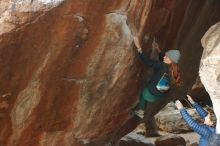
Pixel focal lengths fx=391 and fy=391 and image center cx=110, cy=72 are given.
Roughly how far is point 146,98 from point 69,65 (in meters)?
2.19

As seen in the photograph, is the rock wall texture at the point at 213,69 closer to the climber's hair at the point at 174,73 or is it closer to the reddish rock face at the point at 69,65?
the climber's hair at the point at 174,73

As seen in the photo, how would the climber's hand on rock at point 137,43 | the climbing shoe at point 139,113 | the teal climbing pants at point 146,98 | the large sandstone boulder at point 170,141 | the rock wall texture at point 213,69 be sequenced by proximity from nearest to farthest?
the rock wall texture at point 213,69 < the climber's hand on rock at point 137,43 < the teal climbing pants at point 146,98 < the climbing shoe at point 139,113 < the large sandstone boulder at point 170,141

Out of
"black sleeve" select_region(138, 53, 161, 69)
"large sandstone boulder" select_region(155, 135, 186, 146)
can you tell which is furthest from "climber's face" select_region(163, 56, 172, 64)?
"large sandstone boulder" select_region(155, 135, 186, 146)

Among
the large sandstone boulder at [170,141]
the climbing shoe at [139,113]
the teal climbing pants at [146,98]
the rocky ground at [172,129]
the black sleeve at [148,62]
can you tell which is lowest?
the rocky ground at [172,129]

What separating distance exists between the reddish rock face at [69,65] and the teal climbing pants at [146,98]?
248 mm

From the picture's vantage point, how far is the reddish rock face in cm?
817

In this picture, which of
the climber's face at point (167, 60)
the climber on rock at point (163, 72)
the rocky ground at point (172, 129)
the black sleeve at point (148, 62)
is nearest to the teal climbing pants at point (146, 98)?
the climber on rock at point (163, 72)

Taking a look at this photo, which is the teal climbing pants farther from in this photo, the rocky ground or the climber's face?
the rocky ground

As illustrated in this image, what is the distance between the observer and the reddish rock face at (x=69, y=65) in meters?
8.17

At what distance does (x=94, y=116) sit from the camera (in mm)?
9672

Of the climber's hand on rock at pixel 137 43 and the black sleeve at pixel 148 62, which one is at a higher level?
the climber's hand on rock at pixel 137 43

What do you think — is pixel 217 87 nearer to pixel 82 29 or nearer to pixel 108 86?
pixel 108 86

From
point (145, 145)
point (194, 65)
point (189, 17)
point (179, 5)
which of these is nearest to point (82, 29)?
point (179, 5)

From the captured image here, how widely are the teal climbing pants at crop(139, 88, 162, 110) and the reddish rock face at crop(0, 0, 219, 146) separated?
248 millimetres
